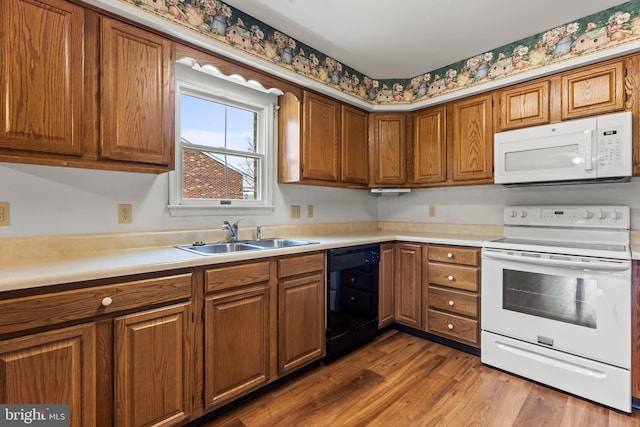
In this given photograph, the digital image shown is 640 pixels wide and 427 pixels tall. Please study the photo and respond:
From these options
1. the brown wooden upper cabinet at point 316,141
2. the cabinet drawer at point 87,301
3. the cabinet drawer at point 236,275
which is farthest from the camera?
the brown wooden upper cabinet at point 316,141

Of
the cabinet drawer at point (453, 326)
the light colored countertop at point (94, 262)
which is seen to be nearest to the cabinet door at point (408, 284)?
the cabinet drawer at point (453, 326)

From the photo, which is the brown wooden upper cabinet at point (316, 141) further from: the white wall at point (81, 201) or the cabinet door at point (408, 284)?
Answer: the cabinet door at point (408, 284)

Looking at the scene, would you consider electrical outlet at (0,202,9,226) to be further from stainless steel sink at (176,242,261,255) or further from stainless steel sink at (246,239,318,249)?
stainless steel sink at (246,239,318,249)

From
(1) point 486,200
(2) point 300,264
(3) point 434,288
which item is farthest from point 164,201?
(1) point 486,200

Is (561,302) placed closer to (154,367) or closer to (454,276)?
(454,276)

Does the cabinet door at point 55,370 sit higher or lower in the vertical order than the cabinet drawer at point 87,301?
lower

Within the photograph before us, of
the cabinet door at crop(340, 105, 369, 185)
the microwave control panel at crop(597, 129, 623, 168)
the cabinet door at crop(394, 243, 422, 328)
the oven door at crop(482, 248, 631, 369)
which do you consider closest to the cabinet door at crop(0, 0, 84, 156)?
the cabinet door at crop(340, 105, 369, 185)

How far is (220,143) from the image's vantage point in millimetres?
2498

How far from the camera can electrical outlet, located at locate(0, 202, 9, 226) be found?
1.56m

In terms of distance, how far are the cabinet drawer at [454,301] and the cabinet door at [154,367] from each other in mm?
1996

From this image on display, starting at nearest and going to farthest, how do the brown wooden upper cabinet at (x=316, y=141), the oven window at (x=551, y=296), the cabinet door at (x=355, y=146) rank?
the oven window at (x=551, y=296)
the brown wooden upper cabinet at (x=316, y=141)
the cabinet door at (x=355, y=146)

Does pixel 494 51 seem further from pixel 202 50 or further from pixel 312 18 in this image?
pixel 202 50

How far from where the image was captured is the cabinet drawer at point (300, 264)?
2.03 meters

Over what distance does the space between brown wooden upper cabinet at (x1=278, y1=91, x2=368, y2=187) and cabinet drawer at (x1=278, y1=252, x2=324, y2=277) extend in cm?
74
